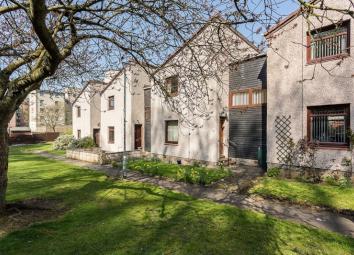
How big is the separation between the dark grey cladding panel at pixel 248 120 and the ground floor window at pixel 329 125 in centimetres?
298

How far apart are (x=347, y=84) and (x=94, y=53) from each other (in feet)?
28.3

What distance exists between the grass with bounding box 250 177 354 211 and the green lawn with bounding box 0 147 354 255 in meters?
Answer: 1.87

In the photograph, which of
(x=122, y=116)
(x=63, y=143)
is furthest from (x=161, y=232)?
(x=63, y=143)

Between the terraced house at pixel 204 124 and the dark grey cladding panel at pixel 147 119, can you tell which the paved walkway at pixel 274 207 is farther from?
the dark grey cladding panel at pixel 147 119

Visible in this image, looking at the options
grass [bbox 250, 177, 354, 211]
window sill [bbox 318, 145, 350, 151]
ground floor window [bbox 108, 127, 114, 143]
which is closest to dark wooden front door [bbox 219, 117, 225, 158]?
grass [bbox 250, 177, 354, 211]

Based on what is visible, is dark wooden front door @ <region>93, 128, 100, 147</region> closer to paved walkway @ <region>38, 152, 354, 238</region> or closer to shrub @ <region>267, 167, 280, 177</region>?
paved walkway @ <region>38, 152, 354, 238</region>

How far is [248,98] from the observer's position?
14570mm

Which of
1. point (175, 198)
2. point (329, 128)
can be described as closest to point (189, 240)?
point (175, 198)

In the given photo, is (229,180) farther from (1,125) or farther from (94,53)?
(1,125)

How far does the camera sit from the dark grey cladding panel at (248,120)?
13922 mm

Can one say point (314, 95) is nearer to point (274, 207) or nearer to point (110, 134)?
point (274, 207)

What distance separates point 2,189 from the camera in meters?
6.83

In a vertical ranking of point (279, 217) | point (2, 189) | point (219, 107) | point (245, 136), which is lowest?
point (279, 217)

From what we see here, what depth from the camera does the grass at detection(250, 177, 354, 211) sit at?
7.79 m
